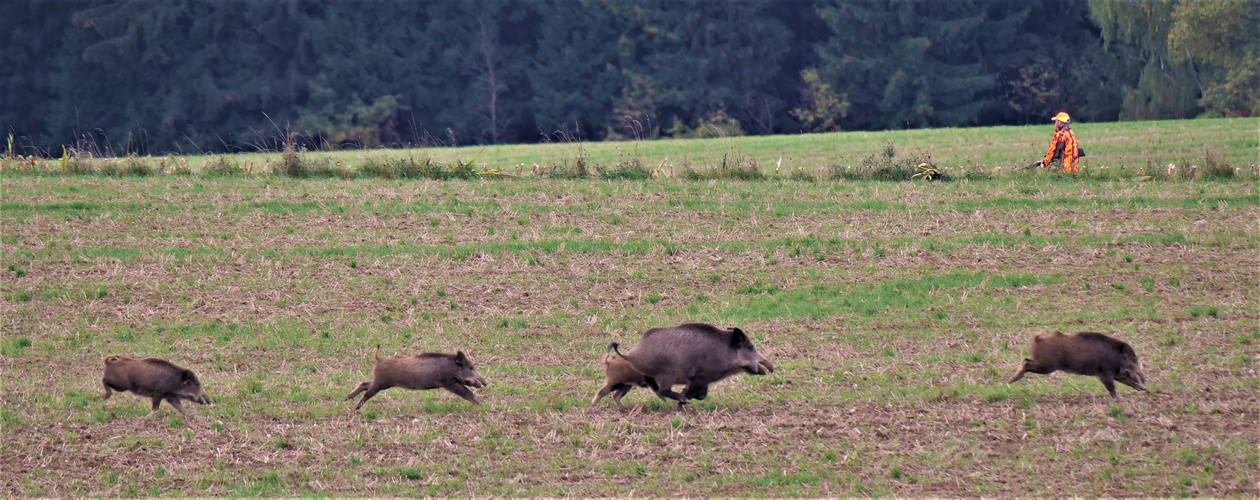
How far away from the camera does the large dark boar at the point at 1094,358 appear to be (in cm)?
876

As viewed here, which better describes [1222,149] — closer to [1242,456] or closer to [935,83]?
[1242,456]

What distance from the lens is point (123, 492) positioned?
753 centimetres

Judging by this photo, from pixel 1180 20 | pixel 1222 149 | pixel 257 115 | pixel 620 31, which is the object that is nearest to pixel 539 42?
pixel 620 31

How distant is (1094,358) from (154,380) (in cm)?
727

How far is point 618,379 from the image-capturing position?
8750 mm

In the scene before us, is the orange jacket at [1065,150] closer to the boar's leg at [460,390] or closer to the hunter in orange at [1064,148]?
the hunter in orange at [1064,148]

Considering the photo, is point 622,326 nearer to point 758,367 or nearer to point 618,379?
point 618,379

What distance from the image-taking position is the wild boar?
865cm

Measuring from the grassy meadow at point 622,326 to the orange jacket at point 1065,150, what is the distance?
1000 mm

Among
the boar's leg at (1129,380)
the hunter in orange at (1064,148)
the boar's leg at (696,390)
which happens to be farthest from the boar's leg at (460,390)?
the hunter in orange at (1064,148)

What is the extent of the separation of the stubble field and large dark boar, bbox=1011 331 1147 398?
0.23 meters

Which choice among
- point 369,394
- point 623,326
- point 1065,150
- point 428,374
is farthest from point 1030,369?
point 1065,150

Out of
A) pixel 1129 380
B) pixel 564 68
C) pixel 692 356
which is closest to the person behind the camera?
pixel 692 356

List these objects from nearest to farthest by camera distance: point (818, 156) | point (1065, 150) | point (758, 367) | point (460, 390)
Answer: point (758, 367)
point (460, 390)
point (1065, 150)
point (818, 156)
